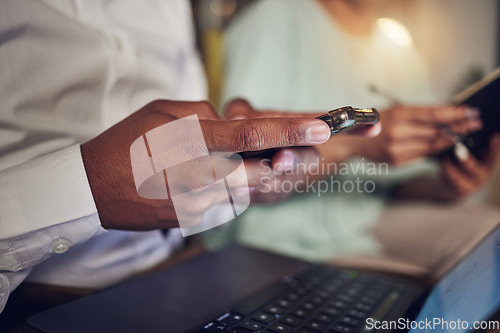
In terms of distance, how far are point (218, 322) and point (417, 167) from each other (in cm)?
80

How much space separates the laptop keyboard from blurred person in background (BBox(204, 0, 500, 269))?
1.00 feet

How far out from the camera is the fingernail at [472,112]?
0.54m

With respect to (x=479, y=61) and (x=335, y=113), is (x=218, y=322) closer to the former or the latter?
(x=335, y=113)

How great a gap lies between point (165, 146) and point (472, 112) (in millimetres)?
530

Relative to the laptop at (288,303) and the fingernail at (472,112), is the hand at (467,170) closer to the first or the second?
the fingernail at (472,112)

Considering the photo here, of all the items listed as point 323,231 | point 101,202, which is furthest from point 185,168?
point 323,231

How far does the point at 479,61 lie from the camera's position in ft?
2.24

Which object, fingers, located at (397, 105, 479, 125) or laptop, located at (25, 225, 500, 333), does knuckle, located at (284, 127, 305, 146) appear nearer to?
laptop, located at (25, 225, 500, 333)

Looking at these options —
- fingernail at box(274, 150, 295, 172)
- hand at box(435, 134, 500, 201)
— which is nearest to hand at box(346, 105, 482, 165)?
hand at box(435, 134, 500, 201)

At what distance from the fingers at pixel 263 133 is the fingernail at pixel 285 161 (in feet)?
0.14

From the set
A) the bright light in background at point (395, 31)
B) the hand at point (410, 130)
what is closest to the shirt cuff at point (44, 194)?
the hand at point (410, 130)

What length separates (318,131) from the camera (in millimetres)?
252

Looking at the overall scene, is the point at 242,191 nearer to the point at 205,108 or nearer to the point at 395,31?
the point at 205,108

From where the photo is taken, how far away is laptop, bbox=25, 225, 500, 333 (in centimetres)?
27
